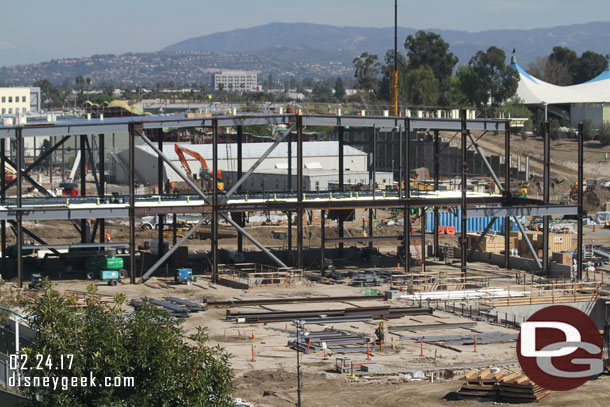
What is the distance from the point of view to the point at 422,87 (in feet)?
460

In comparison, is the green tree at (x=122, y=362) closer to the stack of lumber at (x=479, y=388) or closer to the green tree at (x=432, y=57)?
the stack of lumber at (x=479, y=388)

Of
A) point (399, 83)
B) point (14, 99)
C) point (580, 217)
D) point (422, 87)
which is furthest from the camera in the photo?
point (14, 99)

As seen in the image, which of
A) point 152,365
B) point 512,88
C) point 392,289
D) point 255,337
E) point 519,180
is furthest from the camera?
point 512,88

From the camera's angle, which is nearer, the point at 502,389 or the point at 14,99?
the point at 502,389

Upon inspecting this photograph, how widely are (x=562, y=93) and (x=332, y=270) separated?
3953 inches

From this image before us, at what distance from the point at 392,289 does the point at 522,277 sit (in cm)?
983

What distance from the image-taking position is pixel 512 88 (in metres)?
139

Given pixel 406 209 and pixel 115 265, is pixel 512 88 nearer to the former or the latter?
pixel 406 209

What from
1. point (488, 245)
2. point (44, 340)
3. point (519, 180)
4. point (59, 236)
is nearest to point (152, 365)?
point (44, 340)

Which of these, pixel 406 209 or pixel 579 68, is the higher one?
pixel 579 68

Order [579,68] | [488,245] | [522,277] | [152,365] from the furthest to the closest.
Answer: [579,68], [488,245], [522,277], [152,365]

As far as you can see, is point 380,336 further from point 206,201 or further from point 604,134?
point 604,134

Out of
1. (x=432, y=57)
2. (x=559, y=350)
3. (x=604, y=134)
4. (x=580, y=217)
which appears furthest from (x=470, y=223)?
(x=432, y=57)

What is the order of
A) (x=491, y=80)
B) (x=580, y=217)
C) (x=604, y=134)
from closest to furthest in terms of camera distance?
(x=580, y=217)
(x=604, y=134)
(x=491, y=80)
